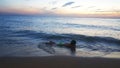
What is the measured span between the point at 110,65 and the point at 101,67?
1.99 ft

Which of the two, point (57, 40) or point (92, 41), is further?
point (57, 40)

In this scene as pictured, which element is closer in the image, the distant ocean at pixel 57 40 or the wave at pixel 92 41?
the distant ocean at pixel 57 40

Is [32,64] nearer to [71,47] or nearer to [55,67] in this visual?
[55,67]

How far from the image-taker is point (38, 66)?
285 inches

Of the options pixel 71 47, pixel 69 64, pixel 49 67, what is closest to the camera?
pixel 49 67

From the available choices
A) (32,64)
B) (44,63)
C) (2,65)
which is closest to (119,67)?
(44,63)

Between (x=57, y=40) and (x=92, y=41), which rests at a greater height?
(x=57, y=40)

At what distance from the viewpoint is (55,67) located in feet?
23.7

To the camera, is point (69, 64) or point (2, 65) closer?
point (2, 65)

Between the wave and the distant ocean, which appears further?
the wave

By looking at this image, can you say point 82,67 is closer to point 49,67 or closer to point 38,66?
point 49,67

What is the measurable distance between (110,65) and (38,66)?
330cm

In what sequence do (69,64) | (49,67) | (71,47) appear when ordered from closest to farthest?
(49,67), (69,64), (71,47)

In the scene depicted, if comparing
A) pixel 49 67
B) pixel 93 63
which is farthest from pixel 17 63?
pixel 93 63
